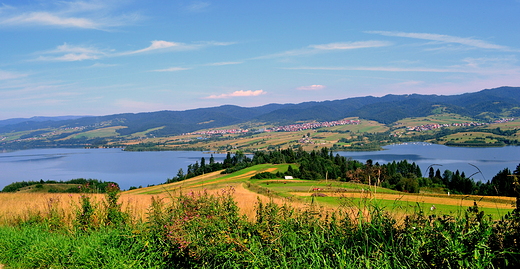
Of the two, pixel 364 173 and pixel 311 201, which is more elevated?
pixel 364 173

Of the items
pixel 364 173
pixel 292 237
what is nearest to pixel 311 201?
Result: pixel 364 173

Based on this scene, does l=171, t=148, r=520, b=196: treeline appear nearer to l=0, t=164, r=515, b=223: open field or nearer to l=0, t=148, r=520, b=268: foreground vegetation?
l=0, t=164, r=515, b=223: open field

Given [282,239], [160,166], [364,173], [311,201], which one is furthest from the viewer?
[160,166]

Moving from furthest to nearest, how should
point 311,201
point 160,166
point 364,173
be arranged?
point 160,166 → point 311,201 → point 364,173

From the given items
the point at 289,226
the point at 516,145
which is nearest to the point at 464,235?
the point at 289,226

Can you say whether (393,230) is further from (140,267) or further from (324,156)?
(324,156)

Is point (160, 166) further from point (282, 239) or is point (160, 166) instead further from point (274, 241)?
point (274, 241)

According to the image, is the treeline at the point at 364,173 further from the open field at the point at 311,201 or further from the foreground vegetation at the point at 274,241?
the foreground vegetation at the point at 274,241

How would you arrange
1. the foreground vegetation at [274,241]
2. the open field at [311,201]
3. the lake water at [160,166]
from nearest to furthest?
the foreground vegetation at [274,241] → the open field at [311,201] → the lake water at [160,166]

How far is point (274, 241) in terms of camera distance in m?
4.75

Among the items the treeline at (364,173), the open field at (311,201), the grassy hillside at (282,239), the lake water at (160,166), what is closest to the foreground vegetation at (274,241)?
the grassy hillside at (282,239)

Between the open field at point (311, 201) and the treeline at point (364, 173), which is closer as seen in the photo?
the open field at point (311, 201)

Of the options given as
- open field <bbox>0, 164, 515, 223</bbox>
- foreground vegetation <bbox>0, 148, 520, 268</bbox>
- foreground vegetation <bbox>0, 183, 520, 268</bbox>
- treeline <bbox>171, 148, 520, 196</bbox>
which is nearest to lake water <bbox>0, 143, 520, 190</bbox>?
treeline <bbox>171, 148, 520, 196</bbox>

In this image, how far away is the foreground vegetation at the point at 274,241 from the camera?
11.9 ft
